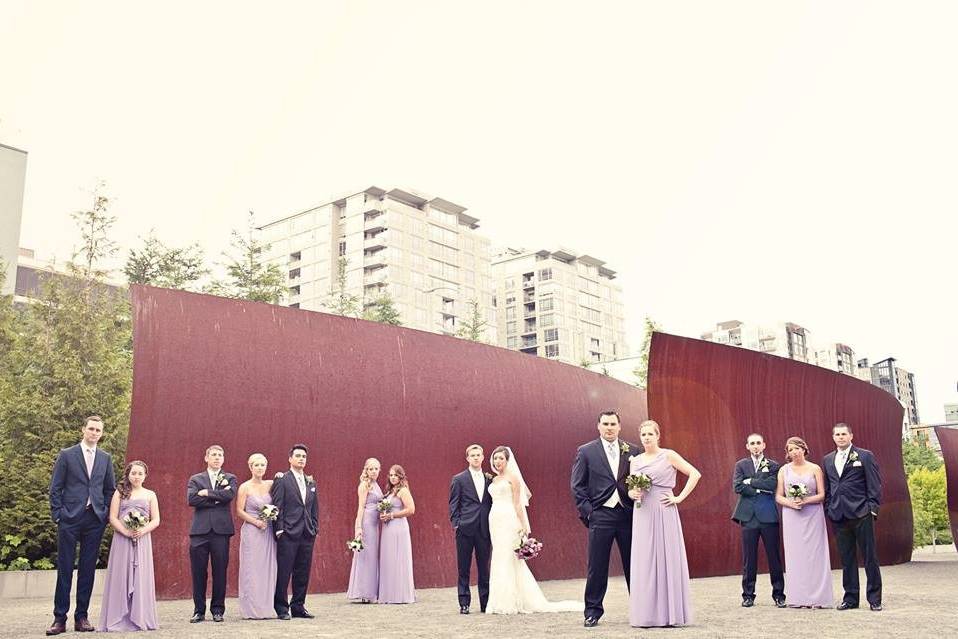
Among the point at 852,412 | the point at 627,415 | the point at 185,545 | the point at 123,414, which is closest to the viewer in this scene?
the point at 185,545

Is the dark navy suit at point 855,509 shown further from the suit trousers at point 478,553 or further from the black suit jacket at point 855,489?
the suit trousers at point 478,553

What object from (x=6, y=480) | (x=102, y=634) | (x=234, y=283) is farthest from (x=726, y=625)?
(x=234, y=283)

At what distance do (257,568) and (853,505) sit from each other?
5.54 metres

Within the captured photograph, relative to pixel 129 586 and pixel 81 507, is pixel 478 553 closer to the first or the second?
pixel 129 586

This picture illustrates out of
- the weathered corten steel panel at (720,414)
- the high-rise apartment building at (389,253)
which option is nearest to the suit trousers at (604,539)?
the weathered corten steel panel at (720,414)

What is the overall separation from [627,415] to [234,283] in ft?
55.6

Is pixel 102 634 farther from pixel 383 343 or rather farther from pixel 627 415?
pixel 627 415

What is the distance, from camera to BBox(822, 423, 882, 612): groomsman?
808 centimetres

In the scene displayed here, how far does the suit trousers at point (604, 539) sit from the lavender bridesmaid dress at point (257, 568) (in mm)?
3122

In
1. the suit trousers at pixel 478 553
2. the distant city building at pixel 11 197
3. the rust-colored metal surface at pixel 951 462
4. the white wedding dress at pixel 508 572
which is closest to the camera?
the white wedding dress at pixel 508 572

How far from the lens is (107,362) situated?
14.1 metres

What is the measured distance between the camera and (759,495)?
29.6 ft

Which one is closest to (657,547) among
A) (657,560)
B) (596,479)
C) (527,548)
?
(657,560)

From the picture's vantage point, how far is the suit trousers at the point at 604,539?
23.3 feet
